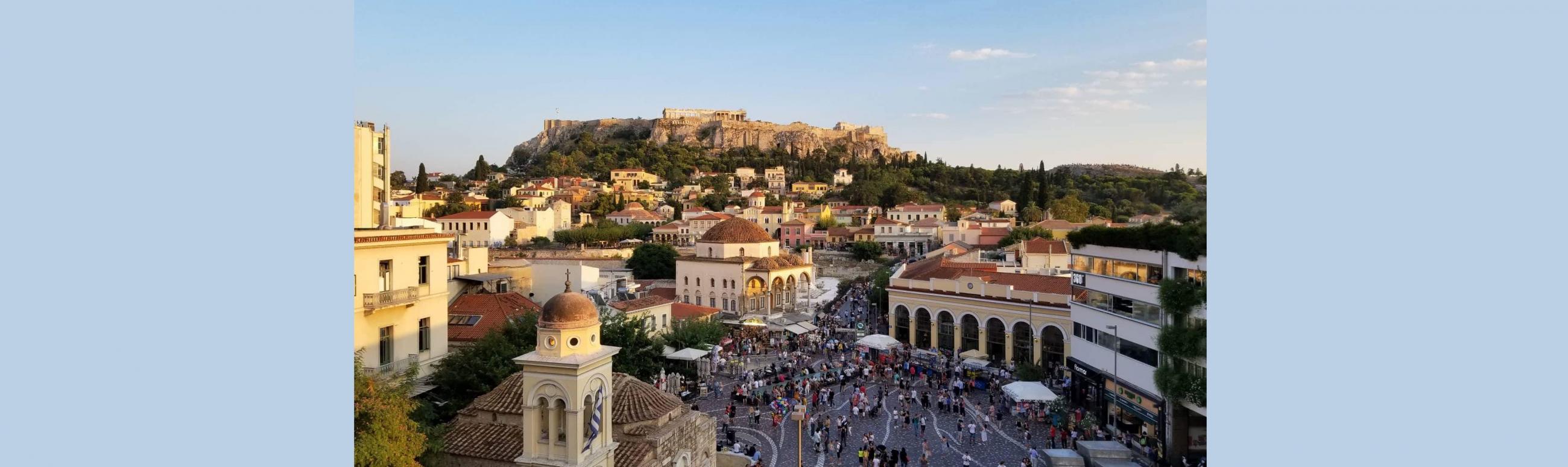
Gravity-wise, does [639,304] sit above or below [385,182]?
below

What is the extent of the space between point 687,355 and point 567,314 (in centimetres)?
982

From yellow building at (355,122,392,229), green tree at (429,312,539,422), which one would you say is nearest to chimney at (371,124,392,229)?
yellow building at (355,122,392,229)

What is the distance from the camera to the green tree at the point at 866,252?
48.9 metres

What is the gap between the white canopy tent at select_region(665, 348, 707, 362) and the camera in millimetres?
17203

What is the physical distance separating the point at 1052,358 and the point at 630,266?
24.9 meters

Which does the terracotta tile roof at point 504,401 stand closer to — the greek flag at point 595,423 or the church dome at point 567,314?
the greek flag at point 595,423

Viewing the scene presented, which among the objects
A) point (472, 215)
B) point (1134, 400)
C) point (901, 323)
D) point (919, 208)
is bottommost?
point (901, 323)

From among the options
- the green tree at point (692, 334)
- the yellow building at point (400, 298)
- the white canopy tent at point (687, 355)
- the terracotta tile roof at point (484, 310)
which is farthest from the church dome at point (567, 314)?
the green tree at point (692, 334)

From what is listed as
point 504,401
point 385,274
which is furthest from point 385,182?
point 504,401

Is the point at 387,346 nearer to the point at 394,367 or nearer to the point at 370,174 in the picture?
the point at 394,367

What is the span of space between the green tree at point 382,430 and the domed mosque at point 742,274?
21.4 meters

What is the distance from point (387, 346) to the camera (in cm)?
1219

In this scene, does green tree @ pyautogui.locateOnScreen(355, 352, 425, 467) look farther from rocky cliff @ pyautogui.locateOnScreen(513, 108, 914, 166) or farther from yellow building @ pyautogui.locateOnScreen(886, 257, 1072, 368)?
rocky cliff @ pyautogui.locateOnScreen(513, 108, 914, 166)

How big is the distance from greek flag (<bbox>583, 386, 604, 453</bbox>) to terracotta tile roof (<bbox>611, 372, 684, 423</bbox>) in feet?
4.24
